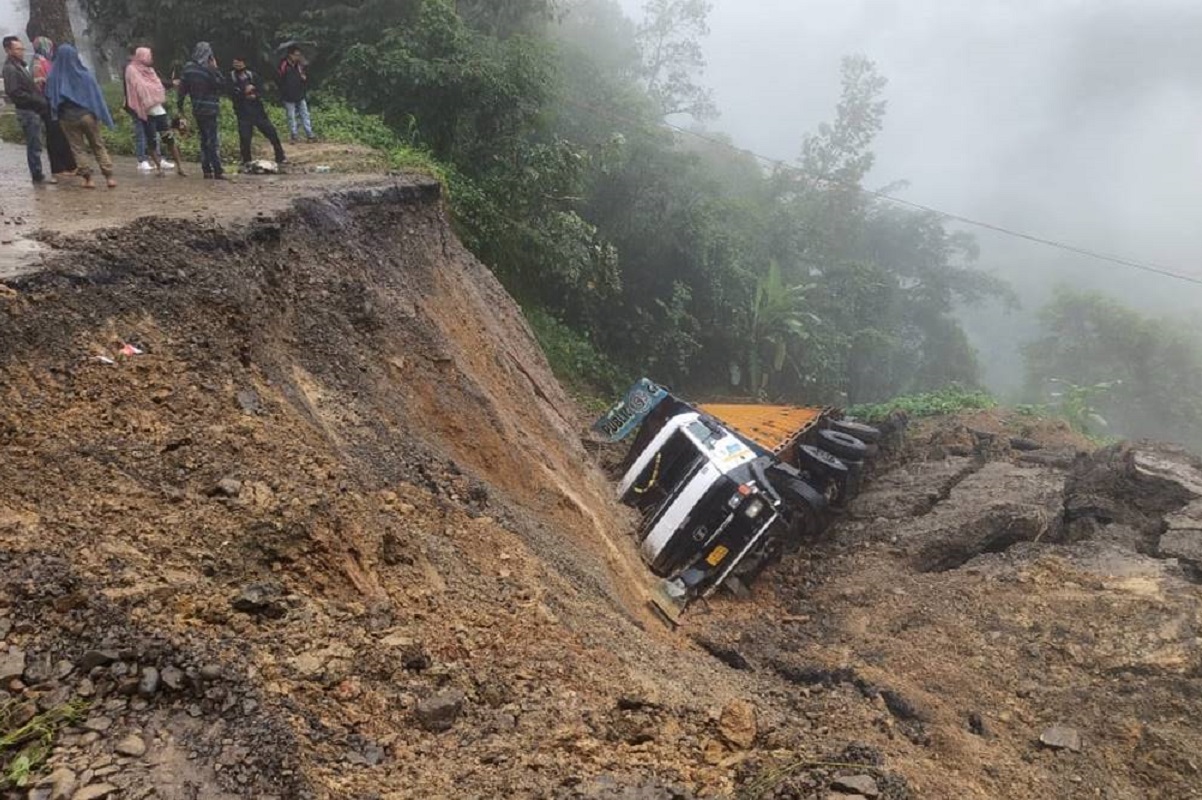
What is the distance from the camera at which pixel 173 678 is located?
315 cm

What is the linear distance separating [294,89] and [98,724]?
1017 cm

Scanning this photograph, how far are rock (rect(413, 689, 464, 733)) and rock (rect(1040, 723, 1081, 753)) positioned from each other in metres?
4.88

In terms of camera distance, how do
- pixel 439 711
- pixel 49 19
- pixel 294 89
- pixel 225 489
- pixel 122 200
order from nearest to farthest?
pixel 439 711, pixel 225 489, pixel 122 200, pixel 294 89, pixel 49 19

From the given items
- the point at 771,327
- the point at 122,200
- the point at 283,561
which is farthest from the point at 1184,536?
the point at 771,327

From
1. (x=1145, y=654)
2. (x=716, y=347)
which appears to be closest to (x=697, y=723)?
(x=1145, y=654)

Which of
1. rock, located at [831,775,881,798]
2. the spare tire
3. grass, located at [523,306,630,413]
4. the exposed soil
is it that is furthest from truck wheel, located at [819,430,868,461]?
rock, located at [831,775,881,798]

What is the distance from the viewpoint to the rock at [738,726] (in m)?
4.07

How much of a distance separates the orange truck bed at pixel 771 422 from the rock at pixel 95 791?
906cm

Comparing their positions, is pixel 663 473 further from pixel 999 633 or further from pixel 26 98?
pixel 26 98

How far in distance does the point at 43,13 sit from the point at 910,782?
48.1ft

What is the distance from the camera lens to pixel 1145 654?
7.25m

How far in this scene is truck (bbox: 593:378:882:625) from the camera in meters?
8.95

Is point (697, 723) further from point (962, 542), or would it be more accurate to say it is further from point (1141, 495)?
point (1141, 495)

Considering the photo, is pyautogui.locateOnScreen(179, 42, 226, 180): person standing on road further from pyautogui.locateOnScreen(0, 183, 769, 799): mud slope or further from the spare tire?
the spare tire
